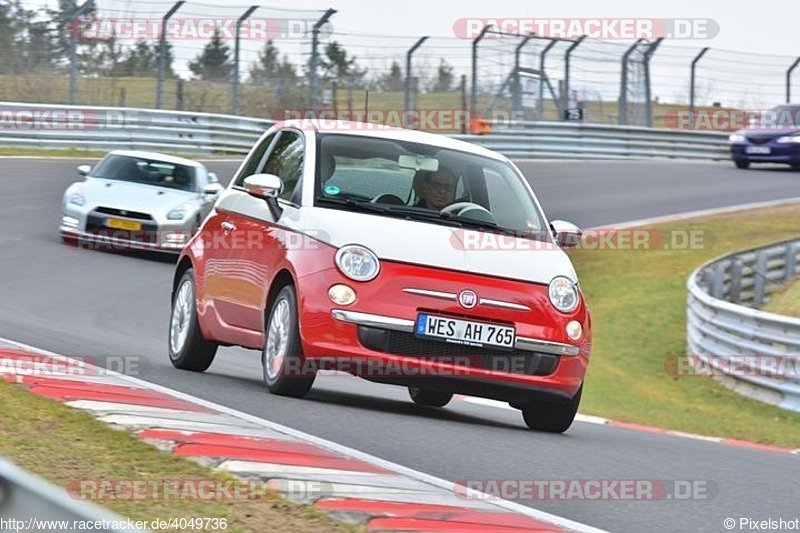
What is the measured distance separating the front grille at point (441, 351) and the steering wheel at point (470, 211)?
100cm

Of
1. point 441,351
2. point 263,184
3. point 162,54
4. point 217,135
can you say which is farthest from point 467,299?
point 217,135

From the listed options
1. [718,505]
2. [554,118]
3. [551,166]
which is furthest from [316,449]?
[554,118]

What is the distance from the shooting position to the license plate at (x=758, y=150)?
3269 cm

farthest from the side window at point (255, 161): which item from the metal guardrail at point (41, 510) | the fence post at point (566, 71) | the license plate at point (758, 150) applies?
the license plate at point (758, 150)

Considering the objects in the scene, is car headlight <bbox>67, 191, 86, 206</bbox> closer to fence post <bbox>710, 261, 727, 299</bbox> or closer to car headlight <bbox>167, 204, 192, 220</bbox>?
car headlight <bbox>167, 204, 192, 220</bbox>

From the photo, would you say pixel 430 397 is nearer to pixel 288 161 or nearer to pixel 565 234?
pixel 565 234

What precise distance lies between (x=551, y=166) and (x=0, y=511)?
29.6m

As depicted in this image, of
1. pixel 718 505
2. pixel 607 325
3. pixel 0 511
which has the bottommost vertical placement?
pixel 607 325

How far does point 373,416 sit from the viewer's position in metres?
7.86

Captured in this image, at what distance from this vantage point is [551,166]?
1266 inches

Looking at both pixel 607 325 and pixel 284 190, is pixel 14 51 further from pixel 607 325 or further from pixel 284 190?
pixel 284 190

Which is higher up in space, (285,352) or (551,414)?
(285,352)

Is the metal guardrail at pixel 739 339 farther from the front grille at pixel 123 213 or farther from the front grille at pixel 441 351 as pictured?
the front grille at pixel 123 213

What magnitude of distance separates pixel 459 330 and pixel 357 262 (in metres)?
0.65
